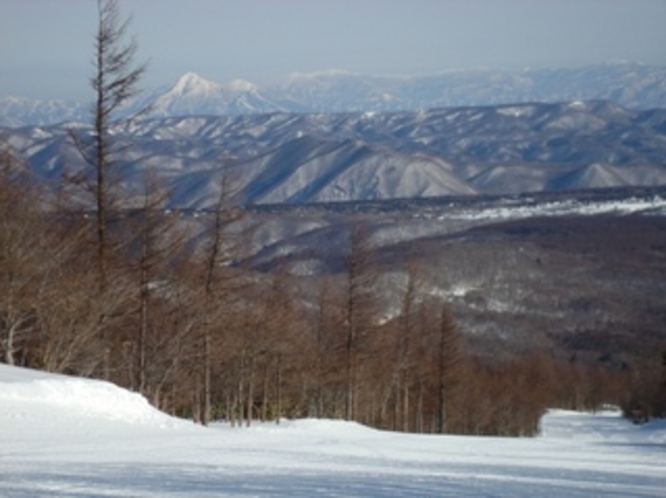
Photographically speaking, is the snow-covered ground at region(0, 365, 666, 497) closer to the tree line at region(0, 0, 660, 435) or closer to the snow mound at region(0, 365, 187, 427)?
the snow mound at region(0, 365, 187, 427)

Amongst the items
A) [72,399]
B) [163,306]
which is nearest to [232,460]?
[72,399]

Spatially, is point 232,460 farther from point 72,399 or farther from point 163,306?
point 163,306

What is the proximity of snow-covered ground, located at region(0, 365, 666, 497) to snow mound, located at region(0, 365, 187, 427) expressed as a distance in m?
0.02

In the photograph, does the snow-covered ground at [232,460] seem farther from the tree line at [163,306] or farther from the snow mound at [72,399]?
the tree line at [163,306]

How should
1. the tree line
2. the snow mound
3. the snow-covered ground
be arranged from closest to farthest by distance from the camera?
the snow-covered ground, the snow mound, the tree line

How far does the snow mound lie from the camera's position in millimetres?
18797

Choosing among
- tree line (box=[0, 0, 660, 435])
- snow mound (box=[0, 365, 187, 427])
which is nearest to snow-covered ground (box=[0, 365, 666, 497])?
snow mound (box=[0, 365, 187, 427])

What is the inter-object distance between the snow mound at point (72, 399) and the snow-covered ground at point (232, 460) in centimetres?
2

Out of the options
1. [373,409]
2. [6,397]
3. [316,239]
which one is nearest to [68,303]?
[6,397]

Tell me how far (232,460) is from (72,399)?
5498 millimetres

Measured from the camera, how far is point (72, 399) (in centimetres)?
1962

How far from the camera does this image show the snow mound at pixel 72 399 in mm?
18797

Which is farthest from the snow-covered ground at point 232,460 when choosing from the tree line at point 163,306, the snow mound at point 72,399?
the tree line at point 163,306

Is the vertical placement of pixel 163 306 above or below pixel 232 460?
above
